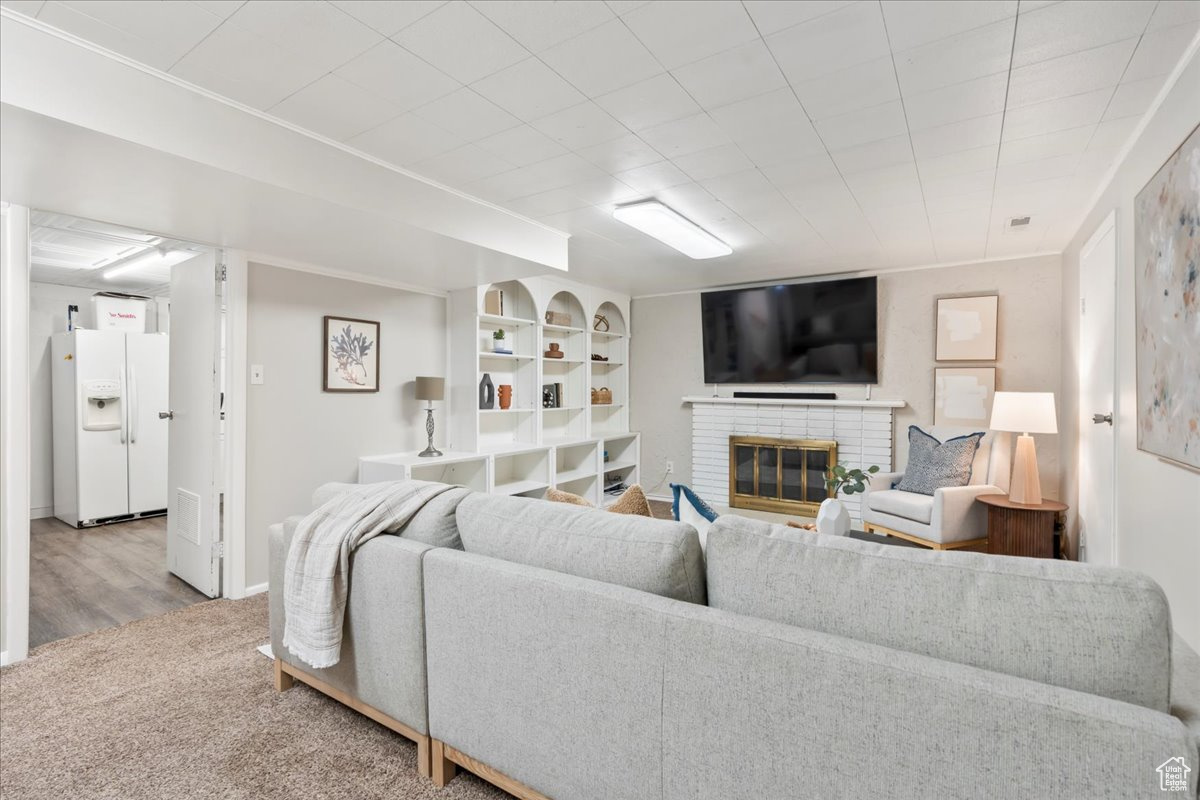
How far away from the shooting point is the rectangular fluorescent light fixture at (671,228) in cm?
320

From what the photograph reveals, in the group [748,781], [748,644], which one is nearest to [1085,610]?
[748,644]

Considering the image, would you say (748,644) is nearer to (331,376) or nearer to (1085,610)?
(1085,610)

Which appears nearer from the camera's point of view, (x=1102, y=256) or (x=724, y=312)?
(x=1102, y=256)

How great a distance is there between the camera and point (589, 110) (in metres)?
2.16

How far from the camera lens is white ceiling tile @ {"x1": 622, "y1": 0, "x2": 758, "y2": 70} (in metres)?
1.60

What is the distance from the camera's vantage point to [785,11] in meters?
1.61

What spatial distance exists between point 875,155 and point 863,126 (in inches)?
13.0

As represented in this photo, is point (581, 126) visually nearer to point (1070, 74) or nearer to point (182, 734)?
point (1070, 74)

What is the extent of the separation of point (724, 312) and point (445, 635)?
14.8 feet

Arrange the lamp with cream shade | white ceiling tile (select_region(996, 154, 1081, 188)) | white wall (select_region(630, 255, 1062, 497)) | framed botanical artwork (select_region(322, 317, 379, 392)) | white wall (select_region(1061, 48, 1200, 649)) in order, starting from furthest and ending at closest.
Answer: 1. white wall (select_region(630, 255, 1062, 497))
2. framed botanical artwork (select_region(322, 317, 379, 392))
3. the lamp with cream shade
4. white ceiling tile (select_region(996, 154, 1081, 188))
5. white wall (select_region(1061, 48, 1200, 649))

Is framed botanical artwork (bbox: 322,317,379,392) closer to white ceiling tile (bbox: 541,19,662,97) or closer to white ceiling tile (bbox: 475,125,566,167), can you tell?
white ceiling tile (bbox: 475,125,566,167)

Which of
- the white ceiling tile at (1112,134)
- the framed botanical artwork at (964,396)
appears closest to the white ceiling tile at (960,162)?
the white ceiling tile at (1112,134)

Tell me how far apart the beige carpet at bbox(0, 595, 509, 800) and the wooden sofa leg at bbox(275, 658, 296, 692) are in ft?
0.12

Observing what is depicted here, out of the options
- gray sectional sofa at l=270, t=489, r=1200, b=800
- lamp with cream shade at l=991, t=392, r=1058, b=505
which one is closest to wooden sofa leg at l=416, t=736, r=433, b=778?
gray sectional sofa at l=270, t=489, r=1200, b=800
